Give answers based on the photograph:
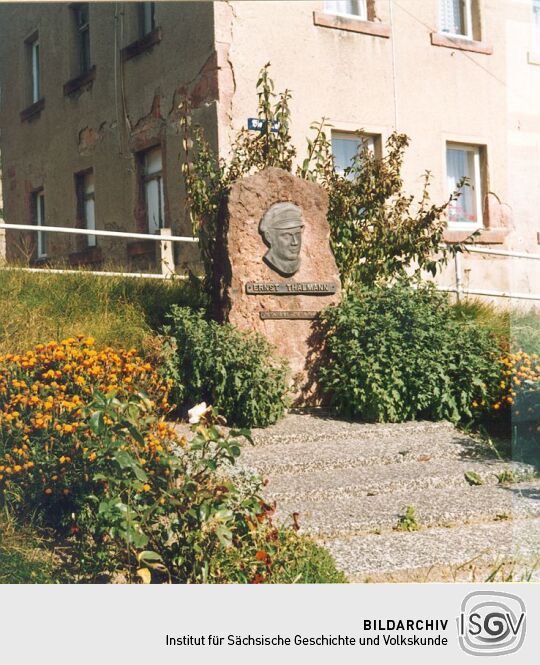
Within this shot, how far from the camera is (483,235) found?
42.3 feet

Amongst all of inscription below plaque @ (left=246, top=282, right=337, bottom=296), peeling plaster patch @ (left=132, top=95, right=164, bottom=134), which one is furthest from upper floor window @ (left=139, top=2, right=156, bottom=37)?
inscription below plaque @ (left=246, top=282, right=337, bottom=296)

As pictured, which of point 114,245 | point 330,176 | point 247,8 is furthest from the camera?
point 114,245

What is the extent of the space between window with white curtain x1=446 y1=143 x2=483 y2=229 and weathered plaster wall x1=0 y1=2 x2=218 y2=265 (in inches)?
161

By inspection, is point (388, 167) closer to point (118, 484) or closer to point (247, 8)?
point (247, 8)

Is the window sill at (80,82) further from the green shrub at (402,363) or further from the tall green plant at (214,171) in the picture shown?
the green shrub at (402,363)

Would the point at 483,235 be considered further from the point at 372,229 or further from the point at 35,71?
the point at 35,71

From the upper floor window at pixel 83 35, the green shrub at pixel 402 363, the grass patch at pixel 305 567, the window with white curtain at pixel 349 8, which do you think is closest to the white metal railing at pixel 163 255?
the green shrub at pixel 402 363

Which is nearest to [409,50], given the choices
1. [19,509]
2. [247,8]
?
[247,8]

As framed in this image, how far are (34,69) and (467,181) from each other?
26.6 ft

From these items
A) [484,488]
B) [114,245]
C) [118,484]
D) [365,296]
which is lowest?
[484,488]

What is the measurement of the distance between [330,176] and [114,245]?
553 centimetres

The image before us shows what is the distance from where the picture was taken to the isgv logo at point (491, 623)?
3.10 metres

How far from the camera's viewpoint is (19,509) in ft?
15.9

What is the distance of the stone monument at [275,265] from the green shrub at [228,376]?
445 millimetres
